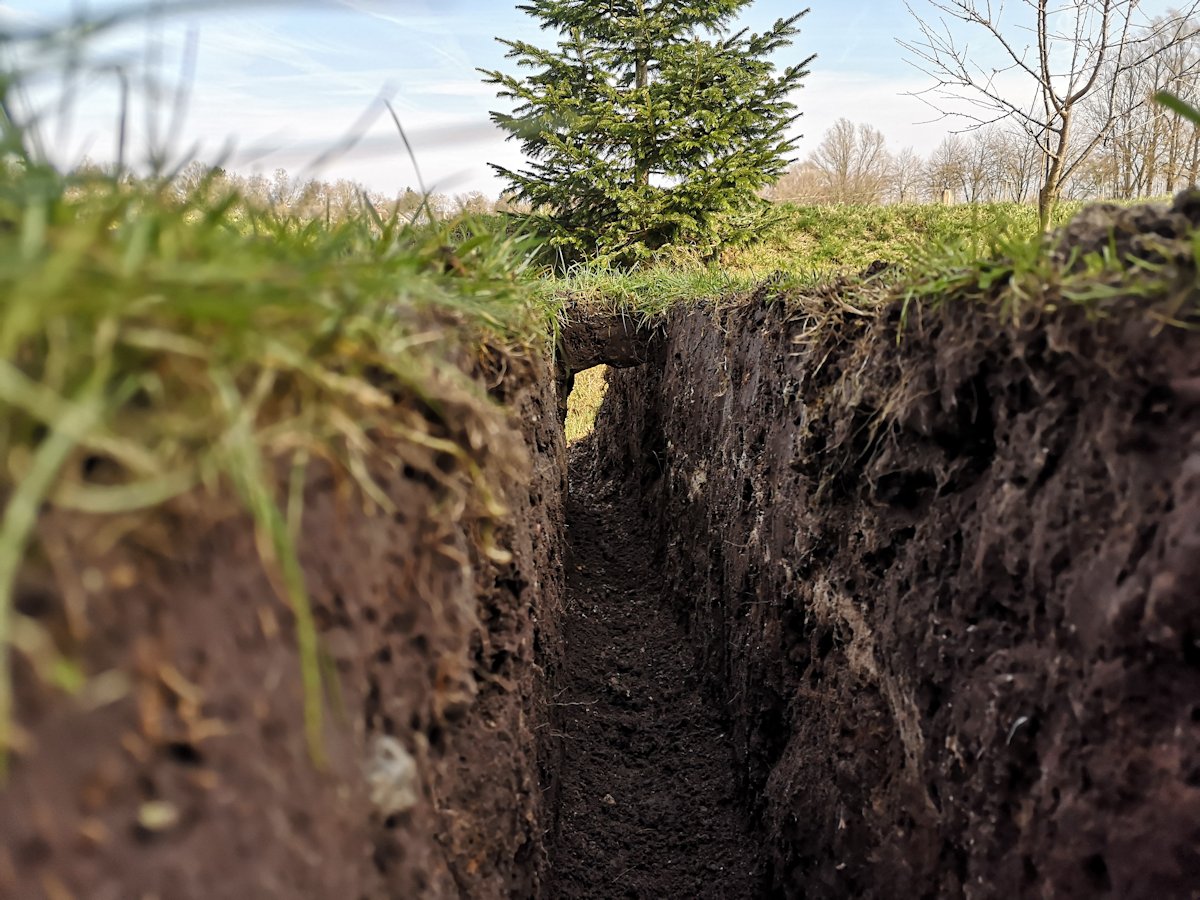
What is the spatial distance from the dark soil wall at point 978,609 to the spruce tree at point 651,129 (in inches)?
325

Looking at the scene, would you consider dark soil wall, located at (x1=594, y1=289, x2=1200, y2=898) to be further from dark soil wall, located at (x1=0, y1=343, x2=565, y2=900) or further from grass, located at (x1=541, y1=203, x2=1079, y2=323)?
dark soil wall, located at (x1=0, y1=343, x2=565, y2=900)

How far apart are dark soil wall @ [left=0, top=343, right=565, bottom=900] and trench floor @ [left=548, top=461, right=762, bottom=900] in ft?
6.80

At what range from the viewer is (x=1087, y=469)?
1.56 meters

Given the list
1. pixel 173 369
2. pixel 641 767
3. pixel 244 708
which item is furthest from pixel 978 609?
pixel 641 767

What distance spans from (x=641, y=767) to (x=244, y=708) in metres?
3.58

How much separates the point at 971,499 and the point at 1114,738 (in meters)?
0.68

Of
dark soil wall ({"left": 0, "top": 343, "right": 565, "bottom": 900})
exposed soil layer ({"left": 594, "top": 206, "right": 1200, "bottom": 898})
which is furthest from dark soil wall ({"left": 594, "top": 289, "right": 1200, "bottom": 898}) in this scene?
dark soil wall ({"left": 0, "top": 343, "right": 565, "bottom": 900})

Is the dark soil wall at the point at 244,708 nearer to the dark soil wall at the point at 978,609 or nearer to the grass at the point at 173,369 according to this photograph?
the grass at the point at 173,369

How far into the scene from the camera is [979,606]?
1.88 m

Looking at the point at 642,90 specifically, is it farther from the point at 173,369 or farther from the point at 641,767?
the point at 173,369

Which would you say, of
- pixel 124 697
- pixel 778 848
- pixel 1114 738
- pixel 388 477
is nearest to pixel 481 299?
pixel 388 477

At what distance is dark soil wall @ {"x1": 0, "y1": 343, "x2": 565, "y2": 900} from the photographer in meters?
0.69

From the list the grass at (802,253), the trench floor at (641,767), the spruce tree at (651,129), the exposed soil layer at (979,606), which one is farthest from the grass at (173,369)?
the spruce tree at (651,129)

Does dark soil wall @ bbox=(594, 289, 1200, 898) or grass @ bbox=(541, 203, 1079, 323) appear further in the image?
grass @ bbox=(541, 203, 1079, 323)
